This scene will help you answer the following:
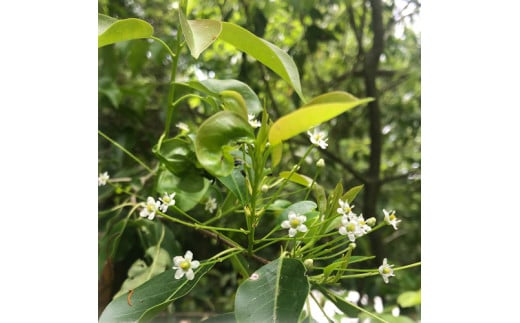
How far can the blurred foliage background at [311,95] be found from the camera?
0.53m

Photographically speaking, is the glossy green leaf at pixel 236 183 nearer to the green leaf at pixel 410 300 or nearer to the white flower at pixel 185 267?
the white flower at pixel 185 267

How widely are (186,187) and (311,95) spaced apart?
47cm

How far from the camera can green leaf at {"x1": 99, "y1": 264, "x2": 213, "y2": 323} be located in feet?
0.84

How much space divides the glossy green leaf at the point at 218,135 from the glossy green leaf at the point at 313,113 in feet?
0.05

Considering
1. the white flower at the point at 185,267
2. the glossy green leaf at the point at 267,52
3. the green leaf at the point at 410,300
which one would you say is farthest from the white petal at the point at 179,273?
the green leaf at the point at 410,300

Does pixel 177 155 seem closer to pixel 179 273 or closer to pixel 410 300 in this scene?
pixel 179 273

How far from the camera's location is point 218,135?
0.74ft

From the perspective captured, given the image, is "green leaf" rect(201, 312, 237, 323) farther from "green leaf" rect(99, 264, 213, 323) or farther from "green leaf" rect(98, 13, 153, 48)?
"green leaf" rect(98, 13, 153, 48)

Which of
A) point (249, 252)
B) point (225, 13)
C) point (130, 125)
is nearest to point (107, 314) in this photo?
point (249, 252)

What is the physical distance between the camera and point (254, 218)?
266mm

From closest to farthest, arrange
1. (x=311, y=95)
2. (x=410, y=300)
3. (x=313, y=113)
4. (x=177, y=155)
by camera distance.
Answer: (x=313, y=113), (x=177, y=155), (x=410, y=300), (x=311, y=95)

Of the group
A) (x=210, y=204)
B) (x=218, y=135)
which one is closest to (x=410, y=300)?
(x=210, y=204)

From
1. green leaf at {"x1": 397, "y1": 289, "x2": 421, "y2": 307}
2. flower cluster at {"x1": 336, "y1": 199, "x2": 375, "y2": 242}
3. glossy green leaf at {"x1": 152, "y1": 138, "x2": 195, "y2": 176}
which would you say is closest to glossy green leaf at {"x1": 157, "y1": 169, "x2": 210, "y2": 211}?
glossy green leaf at {"x1": 152, "y1": 138, "x2": 195, "y2": 176}

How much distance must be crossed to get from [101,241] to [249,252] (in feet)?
0.61
